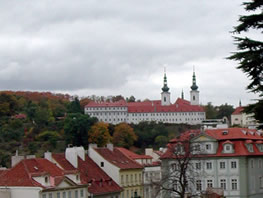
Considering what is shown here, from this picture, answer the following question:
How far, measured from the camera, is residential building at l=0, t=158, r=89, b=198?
53.1 metres

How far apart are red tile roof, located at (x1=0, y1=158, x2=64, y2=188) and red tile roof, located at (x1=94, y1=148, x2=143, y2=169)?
1197cm

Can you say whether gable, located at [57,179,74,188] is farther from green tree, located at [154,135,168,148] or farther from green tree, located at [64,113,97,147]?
green tree, located at [154,135,168,148]

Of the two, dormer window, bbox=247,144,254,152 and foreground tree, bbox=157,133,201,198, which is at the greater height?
dormer window, bbox=247,144,254,152

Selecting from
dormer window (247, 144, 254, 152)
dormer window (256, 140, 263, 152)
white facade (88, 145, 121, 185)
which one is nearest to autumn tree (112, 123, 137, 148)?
white facade (88, 145, 121, 185)

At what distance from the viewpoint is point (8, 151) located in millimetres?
153875

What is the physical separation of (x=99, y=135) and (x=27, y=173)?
113261mm

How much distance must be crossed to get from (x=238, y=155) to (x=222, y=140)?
286 centimetres

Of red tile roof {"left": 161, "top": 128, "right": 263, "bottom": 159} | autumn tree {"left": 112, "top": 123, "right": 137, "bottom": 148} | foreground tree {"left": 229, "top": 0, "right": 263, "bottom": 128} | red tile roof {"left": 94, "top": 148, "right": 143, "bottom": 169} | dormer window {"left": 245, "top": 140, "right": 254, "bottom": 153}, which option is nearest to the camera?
foreground tree {"left": 229, "top": 0, "right": 263, "bottom": 128}

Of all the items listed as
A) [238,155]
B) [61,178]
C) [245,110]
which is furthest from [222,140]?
[245,110]

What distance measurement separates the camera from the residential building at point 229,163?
6394cm

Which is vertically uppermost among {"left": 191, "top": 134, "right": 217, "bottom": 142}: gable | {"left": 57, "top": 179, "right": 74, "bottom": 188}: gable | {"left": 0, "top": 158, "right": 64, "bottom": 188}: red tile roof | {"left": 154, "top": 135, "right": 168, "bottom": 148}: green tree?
{"left": 191, "top": 134, "right": 217, "bottom": 142}: gable

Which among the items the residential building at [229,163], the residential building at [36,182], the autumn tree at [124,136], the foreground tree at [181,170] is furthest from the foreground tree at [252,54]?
Answer: the autumn tree at [124,136]

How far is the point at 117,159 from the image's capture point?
71.7 meters

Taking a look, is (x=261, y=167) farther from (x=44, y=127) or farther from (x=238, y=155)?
(x=44, y=127)
